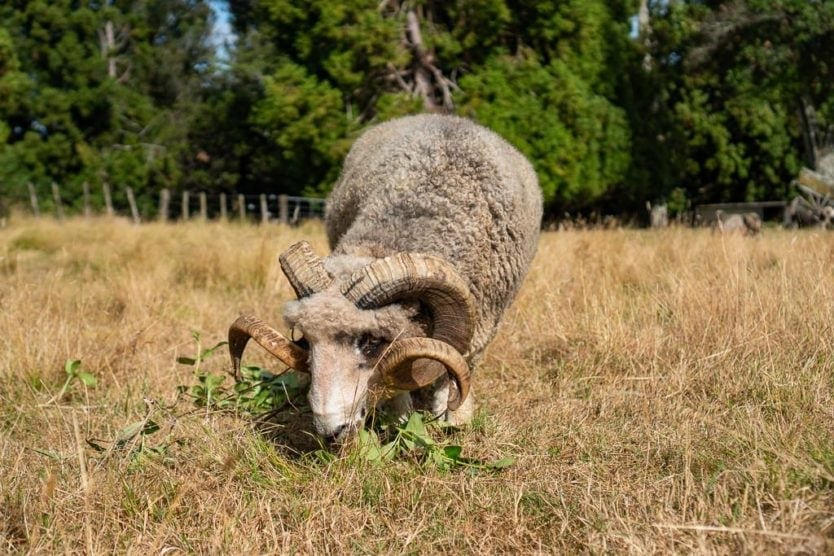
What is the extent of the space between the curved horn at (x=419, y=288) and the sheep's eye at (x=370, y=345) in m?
0.16

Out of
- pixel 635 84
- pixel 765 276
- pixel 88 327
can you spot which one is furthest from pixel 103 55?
pixel 765 276

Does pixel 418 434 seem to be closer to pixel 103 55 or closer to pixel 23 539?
pixel 23 539

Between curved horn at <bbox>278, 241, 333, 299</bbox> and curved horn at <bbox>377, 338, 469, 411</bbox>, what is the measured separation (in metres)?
0.51

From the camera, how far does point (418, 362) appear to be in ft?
12.9

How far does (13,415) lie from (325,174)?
14.4 meters

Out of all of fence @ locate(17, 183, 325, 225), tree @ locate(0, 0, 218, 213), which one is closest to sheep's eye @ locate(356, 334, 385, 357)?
fence @ locate(17, 183, 325, 225)

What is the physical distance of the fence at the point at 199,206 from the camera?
77.0 ft

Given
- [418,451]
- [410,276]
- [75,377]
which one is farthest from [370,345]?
[75,377]

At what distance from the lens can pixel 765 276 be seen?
571cm

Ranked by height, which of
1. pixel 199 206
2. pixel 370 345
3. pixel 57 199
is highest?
pixel 370 345

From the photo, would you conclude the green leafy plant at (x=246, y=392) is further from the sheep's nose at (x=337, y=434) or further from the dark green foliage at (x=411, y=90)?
the dark green foliage at (x=411, y=90)

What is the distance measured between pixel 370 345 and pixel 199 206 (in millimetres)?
25869

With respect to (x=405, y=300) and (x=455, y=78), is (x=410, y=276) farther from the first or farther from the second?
(x=455, y=78)

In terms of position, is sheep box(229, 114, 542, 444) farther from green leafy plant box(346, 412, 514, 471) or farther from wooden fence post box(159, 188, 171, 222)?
wooden fence post box(159, 188, 171, 222)
